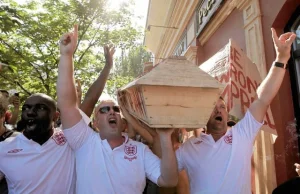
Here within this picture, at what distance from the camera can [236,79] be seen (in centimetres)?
221

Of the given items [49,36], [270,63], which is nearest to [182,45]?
[49,36]

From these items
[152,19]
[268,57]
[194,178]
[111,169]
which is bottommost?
[194,178]

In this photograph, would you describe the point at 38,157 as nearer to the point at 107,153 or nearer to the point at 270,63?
the point at 107,153

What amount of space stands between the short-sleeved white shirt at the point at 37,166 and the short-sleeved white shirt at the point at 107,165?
0.12 metres

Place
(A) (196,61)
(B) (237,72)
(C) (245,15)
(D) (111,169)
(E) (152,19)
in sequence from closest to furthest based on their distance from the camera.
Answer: (D) (111,169), (B) (237,72), (C) (245,15), (A) (196,61), (E) (152,19)

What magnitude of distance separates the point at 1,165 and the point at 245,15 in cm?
415

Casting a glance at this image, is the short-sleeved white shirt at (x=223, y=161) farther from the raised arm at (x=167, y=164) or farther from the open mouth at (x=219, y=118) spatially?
the raised arm at (x=167, y=164)

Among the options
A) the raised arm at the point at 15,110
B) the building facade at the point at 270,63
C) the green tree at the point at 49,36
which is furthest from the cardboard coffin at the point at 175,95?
the green tree at the point at 49,36

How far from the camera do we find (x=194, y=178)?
205 cm

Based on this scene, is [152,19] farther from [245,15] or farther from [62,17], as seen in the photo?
[245,15]

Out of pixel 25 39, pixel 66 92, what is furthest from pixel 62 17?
pixel 66 92

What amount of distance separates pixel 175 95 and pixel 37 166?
1.11 m

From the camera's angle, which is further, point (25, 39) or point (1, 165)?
point (25, 39)

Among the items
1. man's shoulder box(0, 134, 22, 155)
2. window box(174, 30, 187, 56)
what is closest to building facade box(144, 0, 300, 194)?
man's shoulder box(0, 134, 22, 155)
